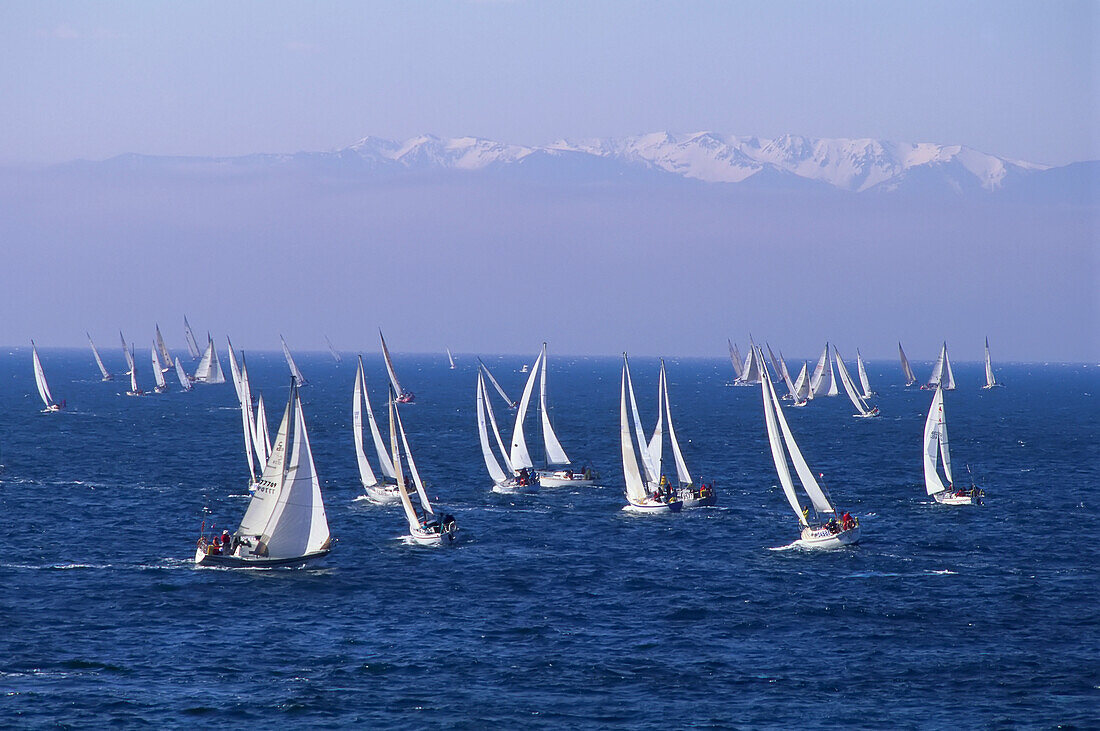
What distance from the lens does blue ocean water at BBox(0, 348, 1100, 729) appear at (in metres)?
45.6

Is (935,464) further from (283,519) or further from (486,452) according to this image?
(283,519)

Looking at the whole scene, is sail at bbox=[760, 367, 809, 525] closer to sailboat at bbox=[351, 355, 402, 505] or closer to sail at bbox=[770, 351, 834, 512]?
sail at bbox=[770, 351, 834, 512]

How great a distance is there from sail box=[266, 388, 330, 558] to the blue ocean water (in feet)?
5.52

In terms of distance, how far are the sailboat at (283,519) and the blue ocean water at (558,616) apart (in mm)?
1180

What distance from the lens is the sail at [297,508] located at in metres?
66.6

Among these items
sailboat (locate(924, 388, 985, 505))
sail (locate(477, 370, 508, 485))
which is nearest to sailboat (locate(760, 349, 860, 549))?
sailboat (locate(924, 388, 985, 505))

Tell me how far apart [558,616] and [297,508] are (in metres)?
17.0

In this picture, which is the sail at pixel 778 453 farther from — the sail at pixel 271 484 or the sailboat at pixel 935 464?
the sail at pixel 271 484

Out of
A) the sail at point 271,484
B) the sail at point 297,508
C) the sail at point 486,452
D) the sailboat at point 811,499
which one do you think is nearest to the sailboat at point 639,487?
the sail at point 486,452

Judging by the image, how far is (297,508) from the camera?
6688 centimetres

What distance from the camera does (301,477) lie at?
6712cm

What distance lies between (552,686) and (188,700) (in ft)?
45.5

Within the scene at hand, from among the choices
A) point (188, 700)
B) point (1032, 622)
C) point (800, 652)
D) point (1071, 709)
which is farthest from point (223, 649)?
point (1032, 622)

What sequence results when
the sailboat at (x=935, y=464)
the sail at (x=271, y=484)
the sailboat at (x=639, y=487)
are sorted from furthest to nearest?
the sailboat at (x=935, y=464) → the sailboat at (x=639, y=487) → the sail at (x=271, y=484)
